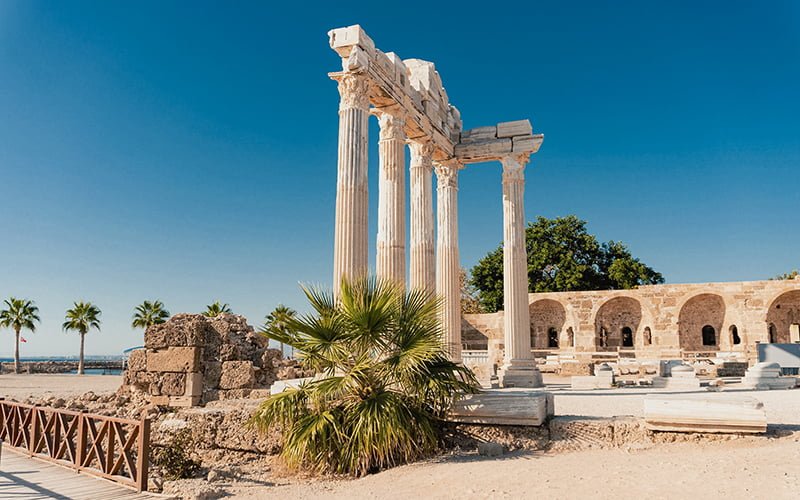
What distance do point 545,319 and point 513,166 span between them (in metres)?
21.7

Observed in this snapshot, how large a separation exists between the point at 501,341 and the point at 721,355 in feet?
35.7

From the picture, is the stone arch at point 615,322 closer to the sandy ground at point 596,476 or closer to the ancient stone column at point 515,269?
the ancient stone column at point 515,269

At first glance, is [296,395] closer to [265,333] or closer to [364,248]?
[265,333]

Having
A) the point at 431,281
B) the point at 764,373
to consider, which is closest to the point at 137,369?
the point at 431,281

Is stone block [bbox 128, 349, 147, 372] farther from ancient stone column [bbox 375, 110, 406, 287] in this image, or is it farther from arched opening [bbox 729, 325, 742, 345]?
arched opening [bbox 729, 325, 742, 345]

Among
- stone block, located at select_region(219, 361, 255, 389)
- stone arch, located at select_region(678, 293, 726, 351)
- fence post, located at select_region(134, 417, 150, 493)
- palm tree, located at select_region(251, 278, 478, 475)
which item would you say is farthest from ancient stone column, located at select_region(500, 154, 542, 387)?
stone arch, located at select_region(678, 293, 726, 351)

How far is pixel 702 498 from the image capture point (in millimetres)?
5062

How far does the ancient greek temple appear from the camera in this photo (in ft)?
40.3

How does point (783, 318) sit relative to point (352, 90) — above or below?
below

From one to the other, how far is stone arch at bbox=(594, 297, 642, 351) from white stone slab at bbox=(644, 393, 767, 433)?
1160 inches

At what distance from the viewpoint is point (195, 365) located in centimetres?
1147

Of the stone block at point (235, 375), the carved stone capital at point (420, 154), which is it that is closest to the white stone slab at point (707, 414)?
the stone block at point (235, 375)

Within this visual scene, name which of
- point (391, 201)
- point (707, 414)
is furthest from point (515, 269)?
point (707, 414)

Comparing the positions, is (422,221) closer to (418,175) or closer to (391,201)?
(418,175)
